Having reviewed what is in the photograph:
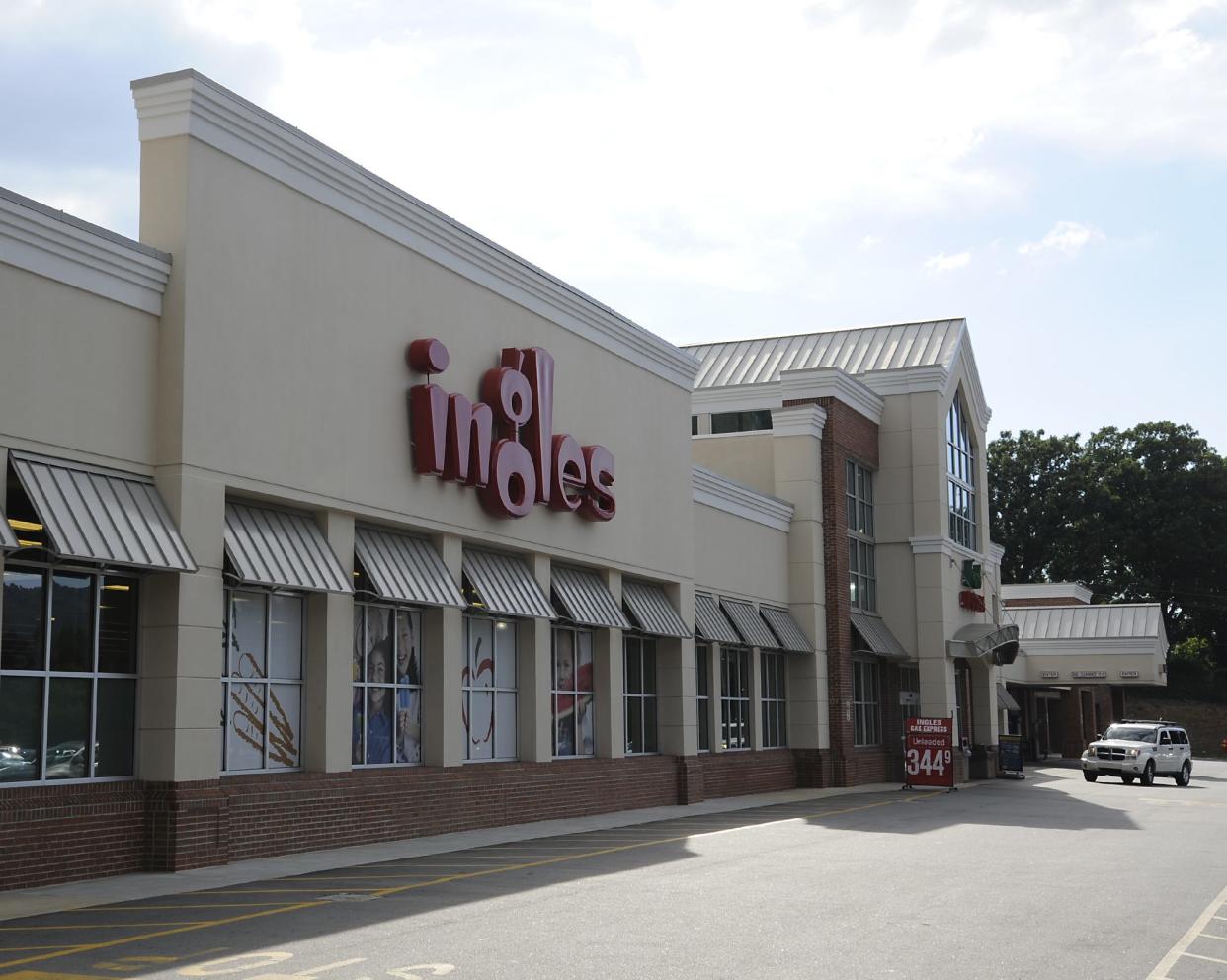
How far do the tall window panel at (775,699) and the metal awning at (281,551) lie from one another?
1835 centimetres

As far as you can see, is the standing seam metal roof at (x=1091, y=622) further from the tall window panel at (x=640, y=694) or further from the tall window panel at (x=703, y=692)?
the tall window panel at (x=640, y=694)

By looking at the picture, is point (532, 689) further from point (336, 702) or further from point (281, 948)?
point (281, 948)

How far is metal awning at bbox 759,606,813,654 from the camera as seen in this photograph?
35.1 metres

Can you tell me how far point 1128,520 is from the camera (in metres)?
87.5

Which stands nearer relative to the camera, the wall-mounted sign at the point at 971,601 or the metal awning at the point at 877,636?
the metal awning at the point at 877,636

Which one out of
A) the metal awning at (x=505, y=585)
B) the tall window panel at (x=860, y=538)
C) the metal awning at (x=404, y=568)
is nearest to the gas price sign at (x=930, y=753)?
the tall window panel at (x=860, y=538)

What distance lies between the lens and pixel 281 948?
10.7 m

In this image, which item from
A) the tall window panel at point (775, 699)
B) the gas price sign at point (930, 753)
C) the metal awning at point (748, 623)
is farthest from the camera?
the tall window panel at point (775, 699)

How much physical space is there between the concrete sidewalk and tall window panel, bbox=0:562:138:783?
4.23 feet

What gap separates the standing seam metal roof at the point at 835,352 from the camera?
43.6m

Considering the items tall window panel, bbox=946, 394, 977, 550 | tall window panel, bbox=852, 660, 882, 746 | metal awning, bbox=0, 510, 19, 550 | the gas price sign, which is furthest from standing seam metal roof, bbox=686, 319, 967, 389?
metal awning, bbox=0, 510, 19, 550

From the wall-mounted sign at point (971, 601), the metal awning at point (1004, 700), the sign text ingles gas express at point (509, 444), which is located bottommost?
the metal awning at point (1004, 700)

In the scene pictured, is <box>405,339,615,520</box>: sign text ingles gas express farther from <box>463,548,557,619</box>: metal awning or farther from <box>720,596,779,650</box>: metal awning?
<box>720,596,779,650</box>: metal awning

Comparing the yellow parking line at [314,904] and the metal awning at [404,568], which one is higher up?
the metal awning at [404,568]
